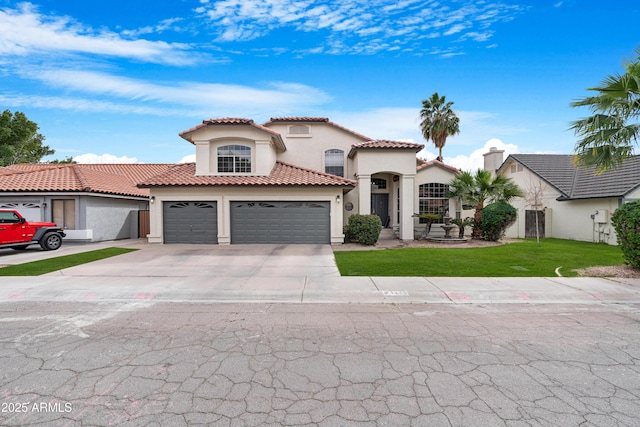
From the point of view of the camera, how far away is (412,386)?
3607 mm

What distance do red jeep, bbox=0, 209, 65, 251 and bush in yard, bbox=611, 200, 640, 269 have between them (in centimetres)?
2061

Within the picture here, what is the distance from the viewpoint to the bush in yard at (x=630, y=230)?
9.11 meters

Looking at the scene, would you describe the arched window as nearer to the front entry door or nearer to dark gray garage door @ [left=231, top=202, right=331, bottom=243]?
the front entry door

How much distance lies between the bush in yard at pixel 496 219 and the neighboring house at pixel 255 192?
3609 millimetres

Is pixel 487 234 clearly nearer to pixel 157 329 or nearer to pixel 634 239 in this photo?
pixel 634 239

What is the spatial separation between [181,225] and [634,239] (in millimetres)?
17376

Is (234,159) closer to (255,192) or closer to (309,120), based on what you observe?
(255,192)

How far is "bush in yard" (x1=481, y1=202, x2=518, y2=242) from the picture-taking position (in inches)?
667

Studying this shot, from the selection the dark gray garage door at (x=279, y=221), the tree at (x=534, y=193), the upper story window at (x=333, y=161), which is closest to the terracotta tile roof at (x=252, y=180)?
the dark gray garage door at (x=279, y=221)

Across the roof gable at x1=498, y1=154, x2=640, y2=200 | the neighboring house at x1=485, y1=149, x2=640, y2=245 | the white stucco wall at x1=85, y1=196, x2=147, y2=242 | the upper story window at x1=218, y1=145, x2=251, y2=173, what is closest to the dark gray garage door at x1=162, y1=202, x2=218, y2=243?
the upper story window at x1=218, y1=145, x2=251, y2=173

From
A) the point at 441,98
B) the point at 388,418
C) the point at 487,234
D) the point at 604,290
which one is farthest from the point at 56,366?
the point at 441,98

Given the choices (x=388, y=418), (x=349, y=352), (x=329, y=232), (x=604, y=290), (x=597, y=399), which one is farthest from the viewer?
(x=329, y=232)

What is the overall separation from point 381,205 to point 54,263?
16211 millimetres

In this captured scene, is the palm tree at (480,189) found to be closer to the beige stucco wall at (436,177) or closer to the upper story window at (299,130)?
the beige stucco wall at (436,177)
